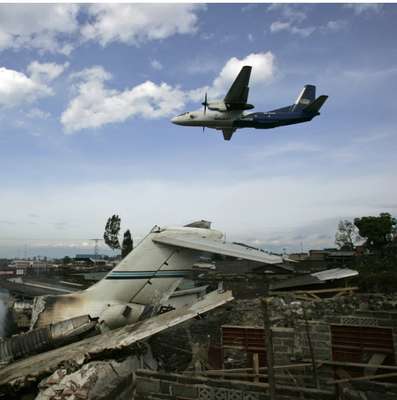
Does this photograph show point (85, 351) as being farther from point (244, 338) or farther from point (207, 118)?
point (207, 118)

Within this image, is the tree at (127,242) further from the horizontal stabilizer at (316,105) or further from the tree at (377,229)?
the horizontal stabilizer at (316,105)

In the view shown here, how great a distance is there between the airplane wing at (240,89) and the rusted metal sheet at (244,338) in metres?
10.2

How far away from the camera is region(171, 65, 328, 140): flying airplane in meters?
15.2

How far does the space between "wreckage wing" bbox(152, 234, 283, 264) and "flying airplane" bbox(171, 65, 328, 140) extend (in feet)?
28.7

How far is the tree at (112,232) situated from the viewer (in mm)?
54406

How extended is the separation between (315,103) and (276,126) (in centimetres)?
260

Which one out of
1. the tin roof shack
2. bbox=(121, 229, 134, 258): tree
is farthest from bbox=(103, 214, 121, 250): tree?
the tin roof shack

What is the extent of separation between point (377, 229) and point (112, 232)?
120 feet

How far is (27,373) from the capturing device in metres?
5.34

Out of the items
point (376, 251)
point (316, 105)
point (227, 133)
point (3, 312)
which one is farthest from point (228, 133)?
point (376, 251)

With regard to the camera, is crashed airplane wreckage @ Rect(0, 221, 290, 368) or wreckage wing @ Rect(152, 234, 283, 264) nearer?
wreckage wing @ Rect(152, 234, 283, 264)

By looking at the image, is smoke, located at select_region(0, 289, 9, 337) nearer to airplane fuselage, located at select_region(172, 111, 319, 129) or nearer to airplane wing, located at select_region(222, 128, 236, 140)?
airplane fuselage, located at select_region(172, 111, 319, 129)

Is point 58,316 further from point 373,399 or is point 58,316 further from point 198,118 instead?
point 198,118

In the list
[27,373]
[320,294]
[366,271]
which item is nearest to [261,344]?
[27,373]
